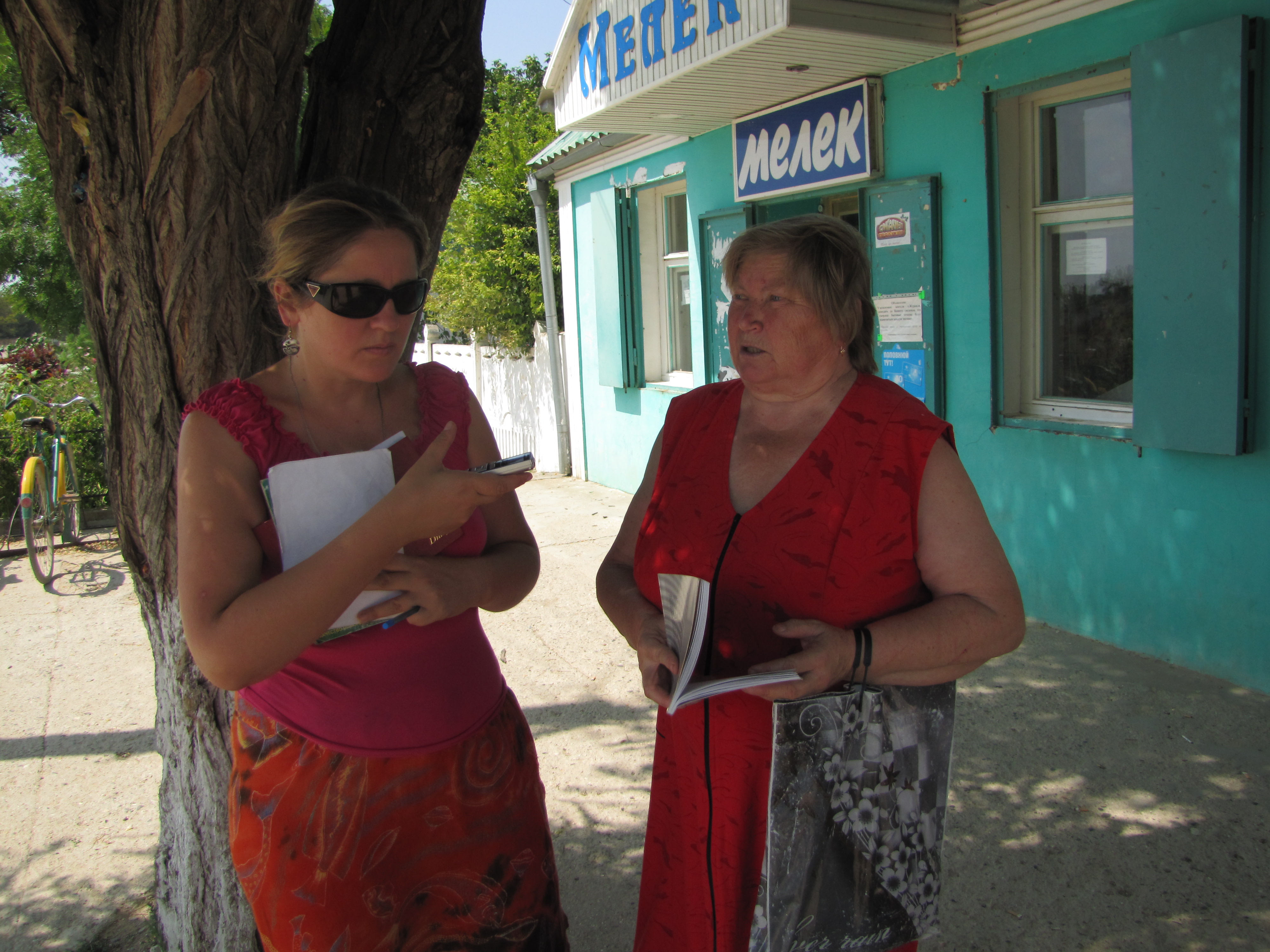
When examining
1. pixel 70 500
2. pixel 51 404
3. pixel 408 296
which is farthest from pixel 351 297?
pixel 51 404

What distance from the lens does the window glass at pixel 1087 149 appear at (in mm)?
4613

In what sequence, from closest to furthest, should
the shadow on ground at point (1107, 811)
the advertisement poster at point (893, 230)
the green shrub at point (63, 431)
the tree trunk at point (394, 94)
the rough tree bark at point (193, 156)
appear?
the rough tree bark at point (193, 156) → the tree trunk at point (394, 94) → the shadow on ground at point (1107, 811) → the advertisement poster at point (893, 230) → the green shrub at point (63, 431)

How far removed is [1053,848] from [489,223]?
36.9ft

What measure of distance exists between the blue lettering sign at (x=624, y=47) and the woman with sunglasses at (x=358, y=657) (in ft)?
16.3

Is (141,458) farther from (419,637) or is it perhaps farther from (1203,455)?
(1203,455)

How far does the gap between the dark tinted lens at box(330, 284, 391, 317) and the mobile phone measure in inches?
14.4

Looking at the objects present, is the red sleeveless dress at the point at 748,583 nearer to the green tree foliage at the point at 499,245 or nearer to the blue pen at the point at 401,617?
the blue pen at the point at 401,617

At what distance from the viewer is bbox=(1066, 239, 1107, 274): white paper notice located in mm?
4828

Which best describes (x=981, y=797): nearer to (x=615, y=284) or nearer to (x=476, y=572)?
(x=476, y=572)

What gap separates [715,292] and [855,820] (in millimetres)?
6271

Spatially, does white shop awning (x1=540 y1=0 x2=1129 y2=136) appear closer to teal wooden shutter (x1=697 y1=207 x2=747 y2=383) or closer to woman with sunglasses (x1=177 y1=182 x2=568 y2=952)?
teal wooden shutter (x1=697 y1=207 x2=747 y2=383)

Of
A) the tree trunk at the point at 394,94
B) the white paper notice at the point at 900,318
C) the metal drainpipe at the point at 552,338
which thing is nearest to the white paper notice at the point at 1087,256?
the white paper notice at the point at 900,318

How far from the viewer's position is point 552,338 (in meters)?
10.7

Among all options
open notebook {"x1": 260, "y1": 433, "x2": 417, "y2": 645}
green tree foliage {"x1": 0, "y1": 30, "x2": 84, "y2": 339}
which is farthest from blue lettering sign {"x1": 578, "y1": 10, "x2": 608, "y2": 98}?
green tree foliage {"x1": 0, "y1": 30, "x2": 84, "y2": 339}
